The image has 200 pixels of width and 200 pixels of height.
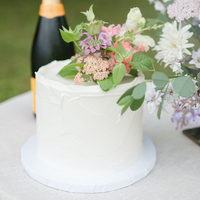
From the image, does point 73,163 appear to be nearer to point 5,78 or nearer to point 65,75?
point 65,75

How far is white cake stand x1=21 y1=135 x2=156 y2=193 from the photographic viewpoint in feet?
2.34

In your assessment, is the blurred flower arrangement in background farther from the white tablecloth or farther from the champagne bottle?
the champagne bottle

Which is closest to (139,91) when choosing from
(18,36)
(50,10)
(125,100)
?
(125,100)

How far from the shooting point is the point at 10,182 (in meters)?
0.75

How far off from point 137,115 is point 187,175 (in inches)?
8.3

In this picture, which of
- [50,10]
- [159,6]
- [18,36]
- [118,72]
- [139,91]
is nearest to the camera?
[139,91]

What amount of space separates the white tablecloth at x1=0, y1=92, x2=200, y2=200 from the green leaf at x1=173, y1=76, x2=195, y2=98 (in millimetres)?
275

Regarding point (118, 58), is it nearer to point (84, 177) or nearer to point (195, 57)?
point (195, 57)

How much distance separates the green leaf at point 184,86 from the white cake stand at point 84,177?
0.28m

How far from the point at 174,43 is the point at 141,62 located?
98mm

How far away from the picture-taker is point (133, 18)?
0.71 meters

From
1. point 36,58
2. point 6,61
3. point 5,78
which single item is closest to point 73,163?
point 36,58

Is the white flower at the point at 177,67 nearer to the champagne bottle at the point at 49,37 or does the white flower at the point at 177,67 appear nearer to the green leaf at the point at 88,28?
the green leaf at the point at 88,28

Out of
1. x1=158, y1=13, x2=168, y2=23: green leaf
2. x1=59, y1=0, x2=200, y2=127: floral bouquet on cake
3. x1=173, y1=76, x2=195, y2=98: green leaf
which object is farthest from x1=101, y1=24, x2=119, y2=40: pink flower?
x1=158, y1=13, x2=168, y2=23: green leaf
